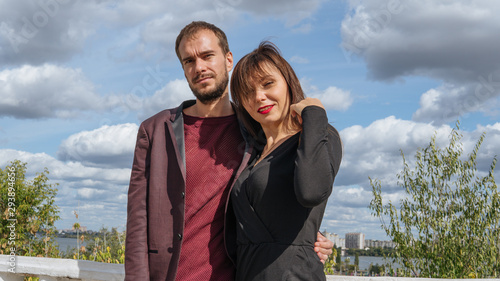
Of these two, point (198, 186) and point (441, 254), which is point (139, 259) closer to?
point (198, 186)

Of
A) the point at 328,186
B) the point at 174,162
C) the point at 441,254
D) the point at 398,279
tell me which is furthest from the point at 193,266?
the point at 441,254

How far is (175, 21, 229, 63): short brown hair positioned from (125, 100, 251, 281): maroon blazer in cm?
61

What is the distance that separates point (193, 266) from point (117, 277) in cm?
85

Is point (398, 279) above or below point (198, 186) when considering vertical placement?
below

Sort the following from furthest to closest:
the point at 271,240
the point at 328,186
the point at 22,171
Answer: the point at 22,171
the point at 271,240
the point at 328,186

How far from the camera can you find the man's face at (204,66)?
2701mm

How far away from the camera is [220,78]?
2752 mm

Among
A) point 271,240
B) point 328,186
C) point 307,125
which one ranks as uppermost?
point 307,125

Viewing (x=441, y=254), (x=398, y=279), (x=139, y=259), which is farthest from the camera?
(x=441, y=254)

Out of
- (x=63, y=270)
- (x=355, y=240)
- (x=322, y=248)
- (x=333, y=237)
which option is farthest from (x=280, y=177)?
(x=355, y=240)

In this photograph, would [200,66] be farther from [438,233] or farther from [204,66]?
[438,233]

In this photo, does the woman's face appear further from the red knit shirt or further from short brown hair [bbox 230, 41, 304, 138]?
the red knit shirt

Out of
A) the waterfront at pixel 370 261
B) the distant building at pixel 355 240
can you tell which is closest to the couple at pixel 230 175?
the waterfront at pixel 370 261

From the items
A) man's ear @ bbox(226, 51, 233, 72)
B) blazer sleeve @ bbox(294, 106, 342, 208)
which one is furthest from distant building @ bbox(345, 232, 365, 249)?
blazer sleeve @ bbox(294, 106, 342, 208)
